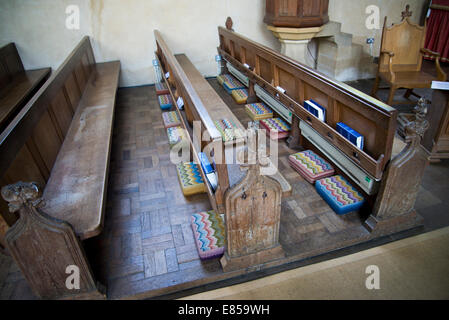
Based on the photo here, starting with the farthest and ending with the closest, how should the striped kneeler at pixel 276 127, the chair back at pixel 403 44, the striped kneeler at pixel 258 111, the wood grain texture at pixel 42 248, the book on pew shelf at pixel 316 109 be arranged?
the chair back at pixel 403 44, the striped kneeler at pixel 258 111, the striped kneeler at pixel 276 127, the book on pew shelf at pixel 316 109, the wood grain texture at pixel 42 248

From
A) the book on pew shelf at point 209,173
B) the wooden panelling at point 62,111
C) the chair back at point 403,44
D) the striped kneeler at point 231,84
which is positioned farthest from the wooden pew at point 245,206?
the chair back at point 403,44

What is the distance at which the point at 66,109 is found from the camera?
11.1 ft

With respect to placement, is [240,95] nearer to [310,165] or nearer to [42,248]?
[310,165]

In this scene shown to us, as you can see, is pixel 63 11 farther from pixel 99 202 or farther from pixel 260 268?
pixel 260 268

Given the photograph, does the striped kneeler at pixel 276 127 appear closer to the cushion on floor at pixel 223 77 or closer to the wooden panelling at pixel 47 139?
the cushion on floor at pixel 223 77

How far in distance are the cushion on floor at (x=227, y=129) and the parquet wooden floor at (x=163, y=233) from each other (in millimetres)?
606

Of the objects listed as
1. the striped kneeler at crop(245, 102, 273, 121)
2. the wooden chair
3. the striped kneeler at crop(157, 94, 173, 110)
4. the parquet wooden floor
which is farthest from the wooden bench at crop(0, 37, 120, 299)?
the wooden chair

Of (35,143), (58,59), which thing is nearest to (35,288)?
(35,143)

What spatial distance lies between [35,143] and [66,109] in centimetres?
105

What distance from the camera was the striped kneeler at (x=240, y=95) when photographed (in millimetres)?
4660

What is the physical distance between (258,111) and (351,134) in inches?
71.3

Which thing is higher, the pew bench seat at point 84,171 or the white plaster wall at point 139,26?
the white plaster wall at point 139,26

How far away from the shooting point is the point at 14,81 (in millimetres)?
4770

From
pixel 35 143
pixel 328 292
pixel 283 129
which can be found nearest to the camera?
pixel 328 292
